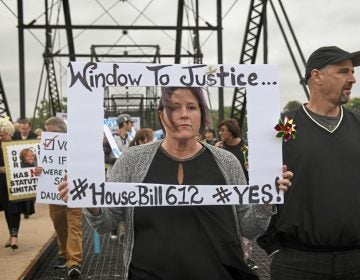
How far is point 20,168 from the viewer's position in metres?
7.85

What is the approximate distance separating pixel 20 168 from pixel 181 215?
5.69 m

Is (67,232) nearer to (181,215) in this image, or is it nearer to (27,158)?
(27,158)

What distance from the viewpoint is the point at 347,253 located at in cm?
308

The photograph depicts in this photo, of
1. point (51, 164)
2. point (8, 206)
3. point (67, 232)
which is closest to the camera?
point (51, 164)

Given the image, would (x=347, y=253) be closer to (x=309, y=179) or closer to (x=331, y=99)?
(x=309, y=179)

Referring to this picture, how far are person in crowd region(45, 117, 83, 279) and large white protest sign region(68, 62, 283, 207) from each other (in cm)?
425

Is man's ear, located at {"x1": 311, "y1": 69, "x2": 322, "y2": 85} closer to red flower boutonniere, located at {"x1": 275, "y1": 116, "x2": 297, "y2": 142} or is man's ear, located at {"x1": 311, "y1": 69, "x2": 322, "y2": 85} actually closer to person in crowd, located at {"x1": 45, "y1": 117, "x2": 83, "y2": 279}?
red flower boutonniere, located at {"x1": 275, "y1": 116, "x2": 297, "y2": 142}

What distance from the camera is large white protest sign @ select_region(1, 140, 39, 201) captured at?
25.6 ft

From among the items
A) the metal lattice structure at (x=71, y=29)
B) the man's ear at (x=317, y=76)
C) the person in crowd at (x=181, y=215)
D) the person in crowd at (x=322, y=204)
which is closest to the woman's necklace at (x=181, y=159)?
the person in crowd at (x=181, y=215)

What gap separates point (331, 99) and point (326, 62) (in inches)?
8.0

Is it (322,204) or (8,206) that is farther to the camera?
(8,206)

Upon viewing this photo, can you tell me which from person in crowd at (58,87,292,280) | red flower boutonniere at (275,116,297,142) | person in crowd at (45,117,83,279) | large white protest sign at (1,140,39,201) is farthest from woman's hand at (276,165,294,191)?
large white protest sign at (1,140,39,201)

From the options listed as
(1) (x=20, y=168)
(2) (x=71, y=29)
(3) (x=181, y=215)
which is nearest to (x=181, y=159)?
(3) (x=181, y=215)

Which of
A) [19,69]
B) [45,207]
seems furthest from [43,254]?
[19,69]
